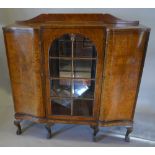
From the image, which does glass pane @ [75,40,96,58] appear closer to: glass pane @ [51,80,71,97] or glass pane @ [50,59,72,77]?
glass pane @ [50,59,72,77]

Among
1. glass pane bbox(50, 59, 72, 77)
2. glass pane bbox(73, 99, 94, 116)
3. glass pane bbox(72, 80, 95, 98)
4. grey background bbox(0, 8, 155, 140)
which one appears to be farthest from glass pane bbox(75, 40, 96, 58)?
grey background bbox(0, 8, 155, 140)

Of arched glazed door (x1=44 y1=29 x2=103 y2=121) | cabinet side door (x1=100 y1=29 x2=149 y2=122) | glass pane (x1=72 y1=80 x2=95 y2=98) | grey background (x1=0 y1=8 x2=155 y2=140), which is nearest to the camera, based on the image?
cabinet side door (x1=100 y1=29 x2=149 y2=122)

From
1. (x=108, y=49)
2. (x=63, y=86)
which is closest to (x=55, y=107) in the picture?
(x=63, y=86)

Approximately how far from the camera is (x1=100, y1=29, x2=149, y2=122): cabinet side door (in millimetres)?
1256

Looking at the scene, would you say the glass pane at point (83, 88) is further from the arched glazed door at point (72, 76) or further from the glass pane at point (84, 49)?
the glass pane at point (84, 49)

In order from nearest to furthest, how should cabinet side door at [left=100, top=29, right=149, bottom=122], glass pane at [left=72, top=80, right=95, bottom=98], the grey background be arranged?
1. cabinet side door at [left=100, top=29, right=149, bottom=122]
2. glass pane at [left=72, top=80, right=95, bottom=98]
3. the grey background

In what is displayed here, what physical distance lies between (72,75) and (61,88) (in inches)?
6.3

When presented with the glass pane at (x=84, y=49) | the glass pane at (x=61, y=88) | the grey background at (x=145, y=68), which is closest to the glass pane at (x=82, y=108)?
the glass pane at (x=61, y=88)

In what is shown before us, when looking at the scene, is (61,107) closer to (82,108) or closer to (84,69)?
(82,108)

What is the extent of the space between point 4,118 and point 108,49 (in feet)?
4.12

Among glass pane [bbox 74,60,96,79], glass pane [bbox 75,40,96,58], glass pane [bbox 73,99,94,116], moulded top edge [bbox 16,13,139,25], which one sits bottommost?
glass pane [bbox 73,99,94,116]

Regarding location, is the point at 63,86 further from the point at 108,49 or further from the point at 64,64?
the point at 108,49

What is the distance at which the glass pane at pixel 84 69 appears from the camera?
55.7 inches
